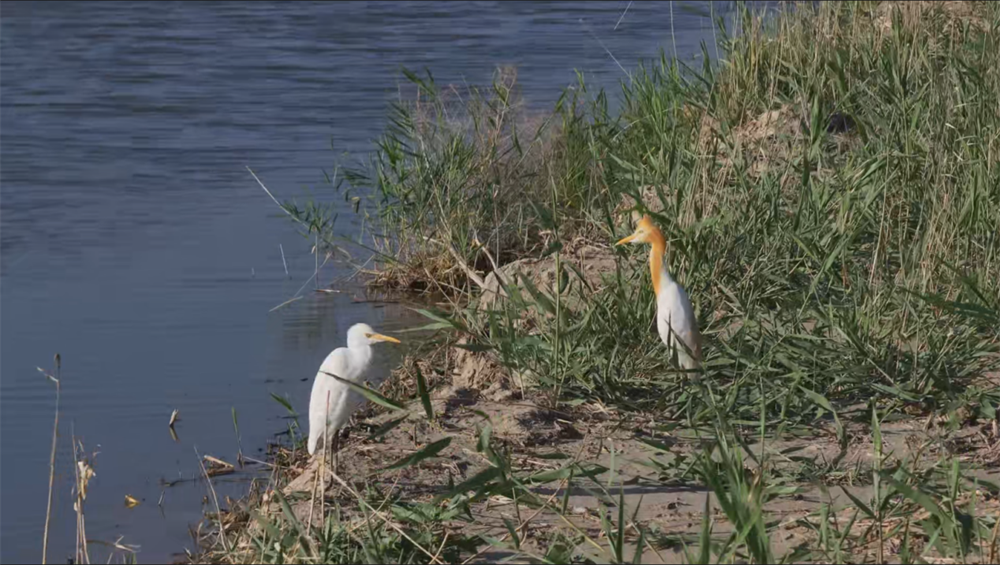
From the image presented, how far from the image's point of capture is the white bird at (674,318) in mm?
4824

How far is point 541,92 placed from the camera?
11.6 metres

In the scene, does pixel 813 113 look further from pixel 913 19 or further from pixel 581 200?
pixel 913 19

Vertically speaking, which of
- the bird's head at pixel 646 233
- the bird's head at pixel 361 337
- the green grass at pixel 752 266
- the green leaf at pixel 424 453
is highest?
the bird's head at pixel 646 233

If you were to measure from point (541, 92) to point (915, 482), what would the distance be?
794 cm

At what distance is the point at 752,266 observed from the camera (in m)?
5.55

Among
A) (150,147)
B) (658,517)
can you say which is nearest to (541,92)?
(150,147)

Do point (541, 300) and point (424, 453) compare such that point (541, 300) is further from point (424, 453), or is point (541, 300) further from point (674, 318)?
point (424, 453)

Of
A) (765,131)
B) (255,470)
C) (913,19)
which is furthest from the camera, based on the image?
(913,19)

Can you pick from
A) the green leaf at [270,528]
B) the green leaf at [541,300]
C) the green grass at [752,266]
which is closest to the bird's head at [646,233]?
the green grass at [752,266]

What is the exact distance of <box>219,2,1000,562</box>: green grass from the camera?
3.78 metres

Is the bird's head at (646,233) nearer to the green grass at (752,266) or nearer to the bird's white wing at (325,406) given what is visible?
the green grass at (752,266)

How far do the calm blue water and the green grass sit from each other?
0.75 meters

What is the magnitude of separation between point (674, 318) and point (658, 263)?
288mm

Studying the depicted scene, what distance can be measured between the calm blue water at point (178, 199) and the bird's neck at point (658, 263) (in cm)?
153
